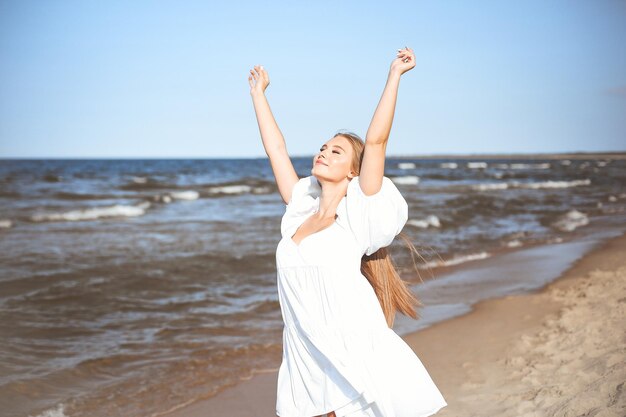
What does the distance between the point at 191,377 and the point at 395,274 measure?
2.90 metres

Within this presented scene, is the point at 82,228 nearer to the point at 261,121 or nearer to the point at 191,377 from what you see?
the point at 191,377

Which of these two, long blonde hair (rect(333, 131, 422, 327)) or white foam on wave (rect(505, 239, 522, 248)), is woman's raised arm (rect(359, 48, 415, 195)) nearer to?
long blonde hair (rect(333, 131, 422, 327))

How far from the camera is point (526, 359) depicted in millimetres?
5129

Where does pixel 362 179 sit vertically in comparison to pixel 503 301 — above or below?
above

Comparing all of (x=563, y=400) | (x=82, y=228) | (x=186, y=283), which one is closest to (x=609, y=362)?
(x=563, y=400)

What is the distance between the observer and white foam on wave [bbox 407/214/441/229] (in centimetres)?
1633

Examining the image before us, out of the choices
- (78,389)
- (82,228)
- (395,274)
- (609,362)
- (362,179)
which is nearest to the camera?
(362,179)

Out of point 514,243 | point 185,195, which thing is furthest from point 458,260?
point 185,195

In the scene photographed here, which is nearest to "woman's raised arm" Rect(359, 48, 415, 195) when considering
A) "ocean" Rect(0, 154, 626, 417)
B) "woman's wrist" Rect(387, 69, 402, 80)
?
"woman's wrist" Rect(387, 69, 402, 80)

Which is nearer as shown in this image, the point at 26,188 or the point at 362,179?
the point at 362,179

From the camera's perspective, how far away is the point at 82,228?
652 inches

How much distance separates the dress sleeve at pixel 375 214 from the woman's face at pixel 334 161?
0.09m

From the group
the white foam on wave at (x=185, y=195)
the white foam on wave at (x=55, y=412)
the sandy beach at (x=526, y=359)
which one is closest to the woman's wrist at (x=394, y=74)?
the sandy beach at (x=526, y=359)

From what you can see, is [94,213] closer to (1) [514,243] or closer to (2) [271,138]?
(1) [514,243]
